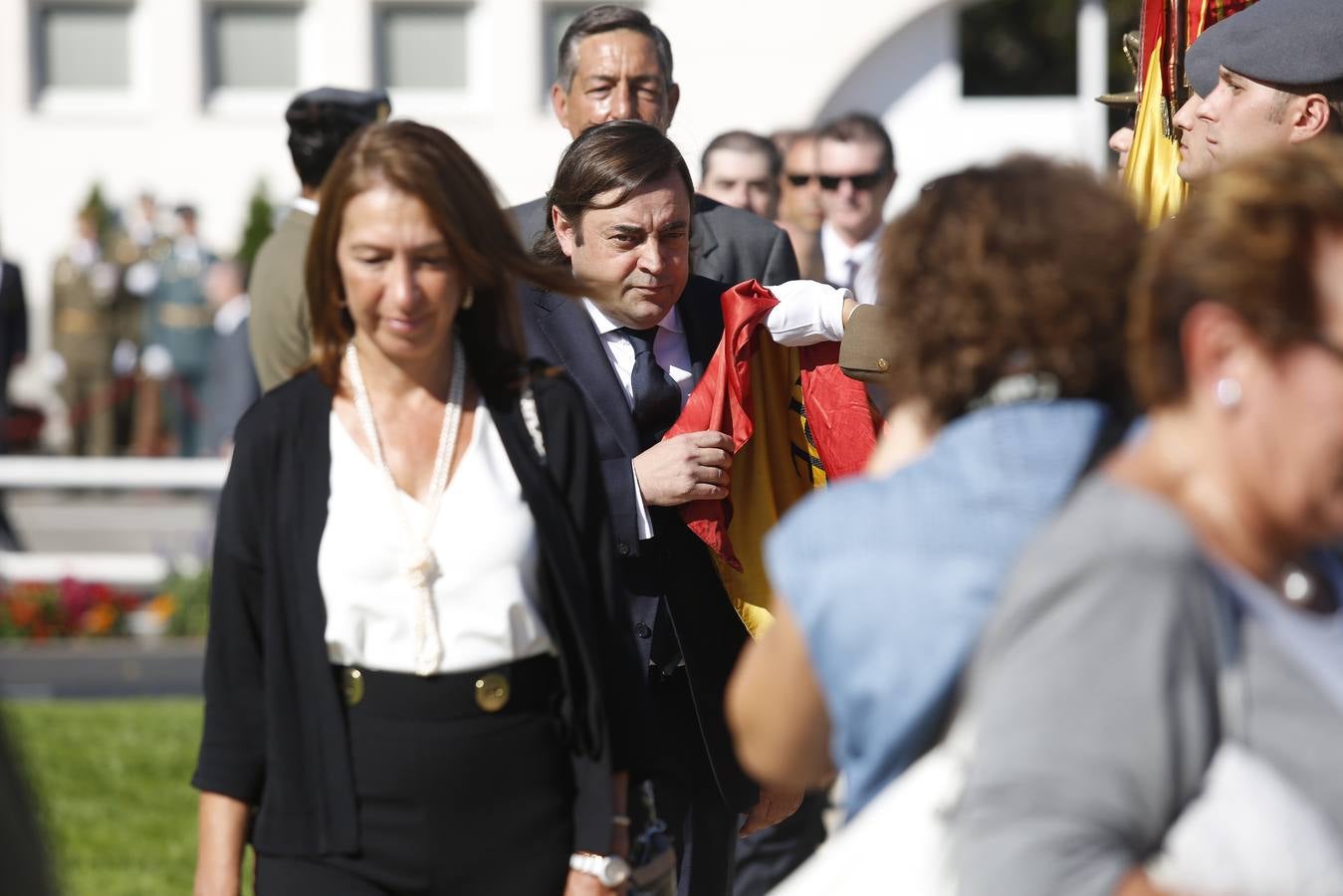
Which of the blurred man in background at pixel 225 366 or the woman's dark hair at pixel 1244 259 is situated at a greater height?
the woman's dark hair at pixel 1244 259

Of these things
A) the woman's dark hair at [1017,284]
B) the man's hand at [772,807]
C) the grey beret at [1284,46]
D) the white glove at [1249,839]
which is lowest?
the man's hand at [772,807]

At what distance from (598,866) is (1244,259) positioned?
1669mm

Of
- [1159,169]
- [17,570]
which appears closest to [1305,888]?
[1159,169]

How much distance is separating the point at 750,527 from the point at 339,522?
1.34 m

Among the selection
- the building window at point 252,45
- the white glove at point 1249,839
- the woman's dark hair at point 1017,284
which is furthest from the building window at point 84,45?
the white glove at point 1249,839

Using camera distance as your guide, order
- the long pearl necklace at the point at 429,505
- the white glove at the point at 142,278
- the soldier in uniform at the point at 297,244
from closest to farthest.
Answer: the long pearl necklace at the point at 429,505, the soldier in uniform at the point at 297,244, the white glove at the point at 142,278

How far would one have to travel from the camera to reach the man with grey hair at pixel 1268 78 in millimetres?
3910

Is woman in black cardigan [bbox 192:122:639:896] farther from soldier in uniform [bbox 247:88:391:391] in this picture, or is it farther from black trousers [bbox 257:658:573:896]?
soldier in uniform [bbox 247:88:391:391]

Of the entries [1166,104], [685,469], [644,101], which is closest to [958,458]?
[685,469]

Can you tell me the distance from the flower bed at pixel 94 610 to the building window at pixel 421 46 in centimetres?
915

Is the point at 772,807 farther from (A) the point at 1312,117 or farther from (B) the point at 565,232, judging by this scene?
(A) the point at 1312,117

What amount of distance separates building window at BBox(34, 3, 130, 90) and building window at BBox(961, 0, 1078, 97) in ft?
31.5

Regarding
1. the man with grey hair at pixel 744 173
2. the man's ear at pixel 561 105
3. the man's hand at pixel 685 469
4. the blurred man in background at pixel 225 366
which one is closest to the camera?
the man's hand at pixel 685 469

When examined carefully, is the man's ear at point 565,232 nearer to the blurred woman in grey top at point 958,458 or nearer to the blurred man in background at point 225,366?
the blurred woman in grey top at point 958,458
